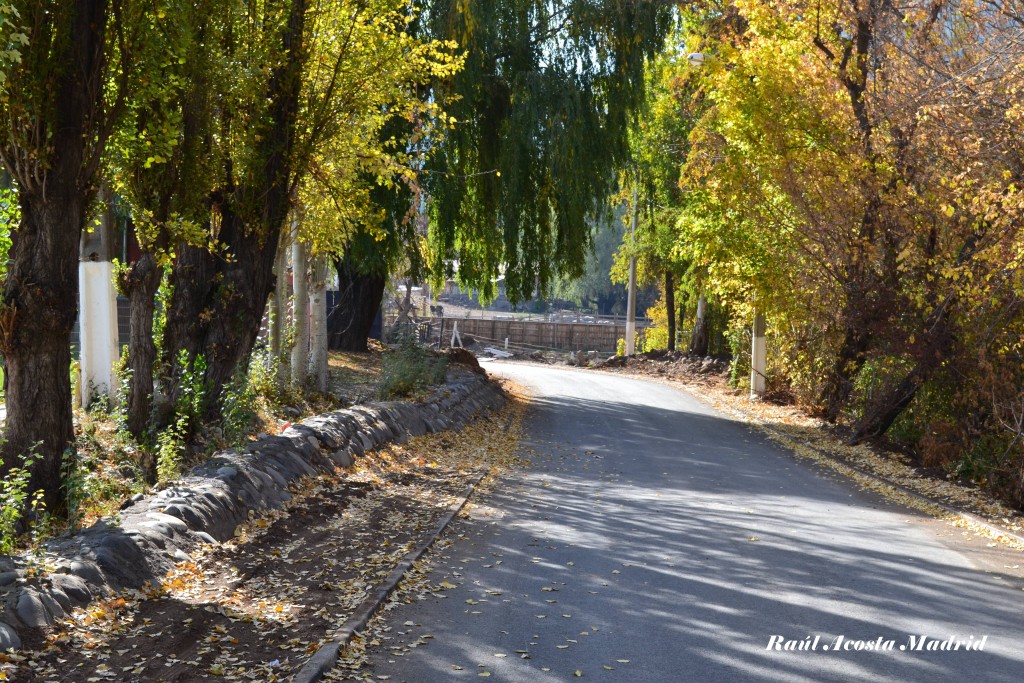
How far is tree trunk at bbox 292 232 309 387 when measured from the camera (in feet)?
52.3

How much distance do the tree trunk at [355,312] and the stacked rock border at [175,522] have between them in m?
11.1

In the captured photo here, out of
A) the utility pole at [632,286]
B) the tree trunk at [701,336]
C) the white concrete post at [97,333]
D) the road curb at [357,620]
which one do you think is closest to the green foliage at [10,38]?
the road curb at [357,620]

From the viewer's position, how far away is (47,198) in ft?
25.4

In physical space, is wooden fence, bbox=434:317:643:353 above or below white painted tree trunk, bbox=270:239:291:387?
below

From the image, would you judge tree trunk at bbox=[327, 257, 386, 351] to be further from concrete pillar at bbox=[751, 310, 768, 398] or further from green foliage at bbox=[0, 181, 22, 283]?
green foliage at bbox=[0, 181, 22, 283]

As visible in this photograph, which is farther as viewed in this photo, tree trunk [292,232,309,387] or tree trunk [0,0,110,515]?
tree trunk [292,232,309,387]

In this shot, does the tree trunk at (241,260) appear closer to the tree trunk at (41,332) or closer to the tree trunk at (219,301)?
the tree trunk at (219,301)

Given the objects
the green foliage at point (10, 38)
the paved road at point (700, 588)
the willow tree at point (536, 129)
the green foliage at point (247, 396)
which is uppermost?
the willow tree at point (536, 129)

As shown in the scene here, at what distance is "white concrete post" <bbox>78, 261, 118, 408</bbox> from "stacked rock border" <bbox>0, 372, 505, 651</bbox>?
2.41 m

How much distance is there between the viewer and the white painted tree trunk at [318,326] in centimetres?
1642

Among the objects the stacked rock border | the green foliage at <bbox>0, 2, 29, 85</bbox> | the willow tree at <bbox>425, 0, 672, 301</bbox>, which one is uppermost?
the willow tree at <bbox>425, 0, 672, 301</bbox>

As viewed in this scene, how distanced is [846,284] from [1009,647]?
1169cm

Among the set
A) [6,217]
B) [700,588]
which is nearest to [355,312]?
[6,217]

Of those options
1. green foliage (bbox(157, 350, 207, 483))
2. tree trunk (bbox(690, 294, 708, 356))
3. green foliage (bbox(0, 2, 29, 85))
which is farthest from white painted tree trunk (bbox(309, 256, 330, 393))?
tree trunk (bbox(690, 294, 708, 356))
